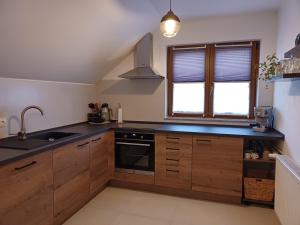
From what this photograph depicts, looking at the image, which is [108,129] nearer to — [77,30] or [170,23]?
[77,30]

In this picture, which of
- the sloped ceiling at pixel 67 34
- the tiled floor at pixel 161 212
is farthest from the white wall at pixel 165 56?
the tiled floor at pixel 161 212

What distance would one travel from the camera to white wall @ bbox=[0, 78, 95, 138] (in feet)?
7.75

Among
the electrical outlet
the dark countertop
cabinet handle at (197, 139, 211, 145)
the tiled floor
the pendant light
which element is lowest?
the tiled floor

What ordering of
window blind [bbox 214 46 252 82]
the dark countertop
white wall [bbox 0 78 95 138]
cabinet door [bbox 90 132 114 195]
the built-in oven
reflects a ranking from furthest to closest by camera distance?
window blind [bbox 214 46 252 82] < the built-in oven < cabinet door [bbox 90 132 114 195] < white wall [bbox 0 78 95 138] < the dark countertop

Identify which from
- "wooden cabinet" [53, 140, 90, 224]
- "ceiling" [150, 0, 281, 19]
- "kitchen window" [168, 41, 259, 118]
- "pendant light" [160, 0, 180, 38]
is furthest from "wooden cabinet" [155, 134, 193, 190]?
"ceiling" [150, 0, 281, 19]

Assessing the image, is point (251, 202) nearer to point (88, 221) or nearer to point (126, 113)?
point (88, 221)

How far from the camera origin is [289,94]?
2359 mm

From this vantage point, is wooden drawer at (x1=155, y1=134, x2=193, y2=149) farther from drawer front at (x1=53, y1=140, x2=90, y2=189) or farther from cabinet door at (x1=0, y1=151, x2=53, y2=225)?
cabinet door at (x1=0, y1=151, x2=53, y2=225)

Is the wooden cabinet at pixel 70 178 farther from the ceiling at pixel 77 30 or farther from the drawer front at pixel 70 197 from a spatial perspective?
the ceiling at pixel 77 30

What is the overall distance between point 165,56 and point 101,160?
1.81m

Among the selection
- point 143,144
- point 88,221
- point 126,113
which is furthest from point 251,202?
point 126,113

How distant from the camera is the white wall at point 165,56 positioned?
3100mm

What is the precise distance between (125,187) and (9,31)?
7.70 ft

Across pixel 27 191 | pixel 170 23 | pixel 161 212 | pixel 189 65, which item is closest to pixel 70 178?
pixel 27 191
